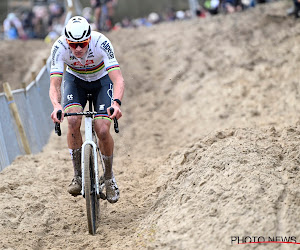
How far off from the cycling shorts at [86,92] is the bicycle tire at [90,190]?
548 mm

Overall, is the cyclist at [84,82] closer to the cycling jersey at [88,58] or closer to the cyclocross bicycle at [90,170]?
the cycling jersey at [88,58]

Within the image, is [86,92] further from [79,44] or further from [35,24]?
[35,24]

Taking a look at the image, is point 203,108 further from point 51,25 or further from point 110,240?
point 51,25

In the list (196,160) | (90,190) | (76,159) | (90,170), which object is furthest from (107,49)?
(196,160)

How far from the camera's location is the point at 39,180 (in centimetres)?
763

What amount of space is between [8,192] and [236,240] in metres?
3.83

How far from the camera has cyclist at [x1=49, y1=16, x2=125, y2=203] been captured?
225 inches

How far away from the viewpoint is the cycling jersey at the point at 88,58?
19.7 feet

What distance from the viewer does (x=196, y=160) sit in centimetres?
691

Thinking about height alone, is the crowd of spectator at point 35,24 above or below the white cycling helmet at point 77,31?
below

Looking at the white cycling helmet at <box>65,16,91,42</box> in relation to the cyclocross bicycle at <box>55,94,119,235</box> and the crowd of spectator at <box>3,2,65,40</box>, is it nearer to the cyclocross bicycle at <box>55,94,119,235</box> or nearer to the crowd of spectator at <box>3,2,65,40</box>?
the cyclocross bicycle at <box>55,94,119,235</box>

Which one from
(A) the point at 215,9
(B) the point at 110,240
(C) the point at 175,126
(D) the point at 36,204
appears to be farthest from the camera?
(A) the point at 215,9

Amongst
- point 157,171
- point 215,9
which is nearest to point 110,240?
point 157,171

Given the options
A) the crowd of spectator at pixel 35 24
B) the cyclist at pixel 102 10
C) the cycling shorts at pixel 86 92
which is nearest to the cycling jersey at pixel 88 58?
the cycling shorts at pixel 86 92
